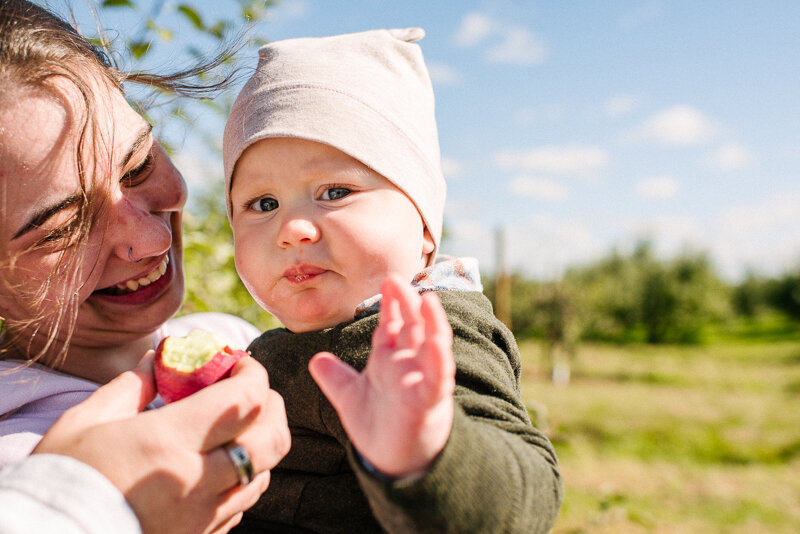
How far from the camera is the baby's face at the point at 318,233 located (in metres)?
1.58

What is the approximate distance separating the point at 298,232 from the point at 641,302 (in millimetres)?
39352

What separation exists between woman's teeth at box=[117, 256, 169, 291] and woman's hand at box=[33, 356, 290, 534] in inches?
26.5

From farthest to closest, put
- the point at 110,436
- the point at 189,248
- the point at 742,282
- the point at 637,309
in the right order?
the point at 742,282 < the point at 637,309 < the point at 189,248 < the point at 110,436

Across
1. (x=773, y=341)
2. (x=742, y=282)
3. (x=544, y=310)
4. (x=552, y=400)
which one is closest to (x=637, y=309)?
(x=773, y=341)

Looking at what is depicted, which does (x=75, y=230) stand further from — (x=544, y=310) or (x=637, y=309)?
(x=637, y=309)

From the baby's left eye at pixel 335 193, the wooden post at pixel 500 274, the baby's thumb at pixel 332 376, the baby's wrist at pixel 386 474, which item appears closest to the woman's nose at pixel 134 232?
the baby's left eye at pixel 335 193

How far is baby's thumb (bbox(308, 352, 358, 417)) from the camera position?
1115 mm

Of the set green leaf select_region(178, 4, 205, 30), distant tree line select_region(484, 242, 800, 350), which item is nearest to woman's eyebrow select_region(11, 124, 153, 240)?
green leaf select_region(178, 4, 205, 30)

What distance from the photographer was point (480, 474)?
1.11 metres

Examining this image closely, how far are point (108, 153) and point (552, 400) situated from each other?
754 inches

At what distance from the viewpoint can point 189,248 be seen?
11.7ft

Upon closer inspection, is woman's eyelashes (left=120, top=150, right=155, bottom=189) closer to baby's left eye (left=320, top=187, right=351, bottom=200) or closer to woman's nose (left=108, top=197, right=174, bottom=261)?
woman's nose (left=108, top=197, right=174, bottom=261)

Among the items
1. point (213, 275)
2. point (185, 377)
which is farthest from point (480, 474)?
point (213, 275)

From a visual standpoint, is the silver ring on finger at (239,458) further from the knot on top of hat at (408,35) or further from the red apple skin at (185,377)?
the knot on top of hat at (408,35)
